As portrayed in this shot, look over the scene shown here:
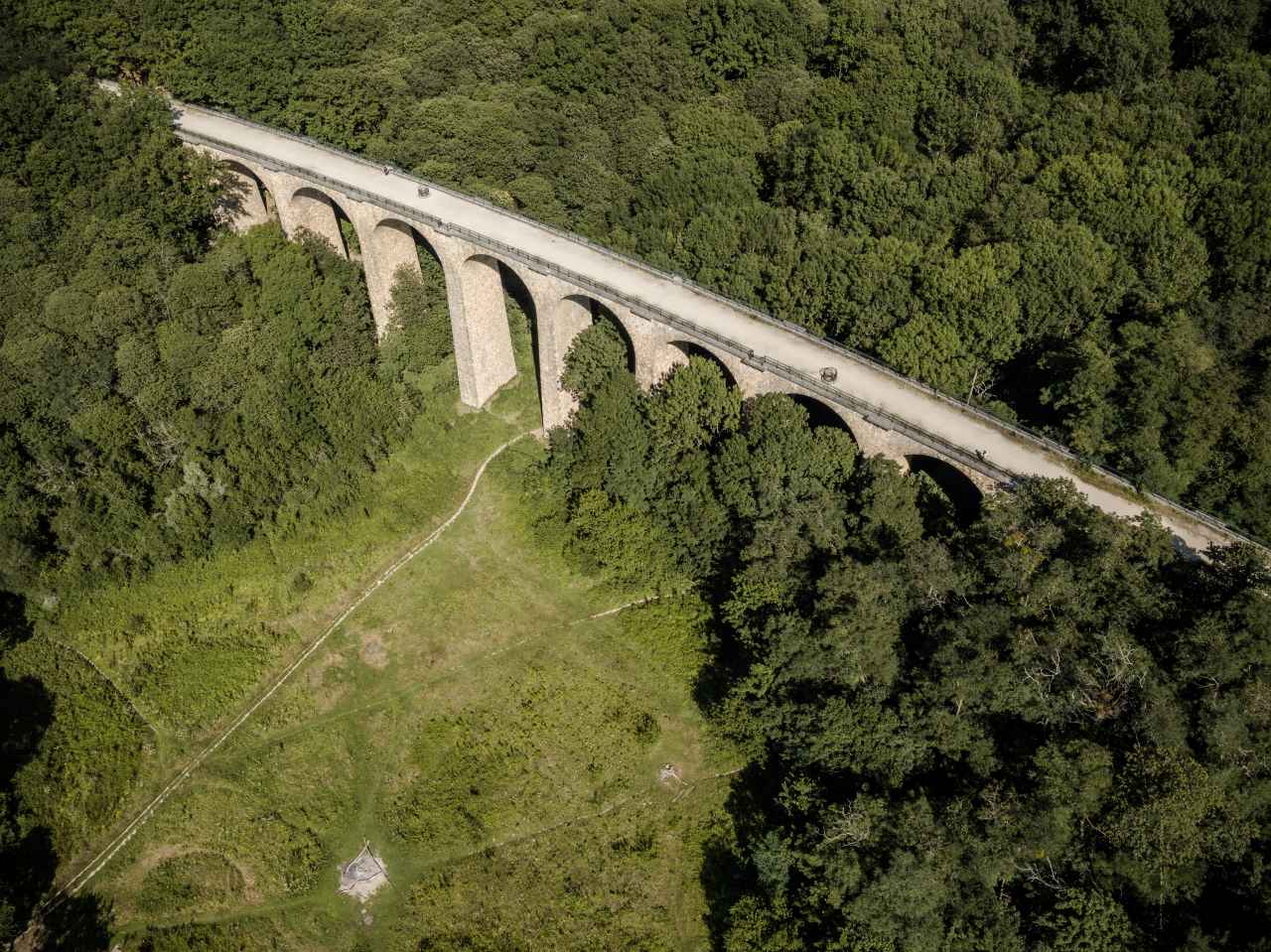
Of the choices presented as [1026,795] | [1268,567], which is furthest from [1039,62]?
[1026,795]

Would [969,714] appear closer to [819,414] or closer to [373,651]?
[819,414]

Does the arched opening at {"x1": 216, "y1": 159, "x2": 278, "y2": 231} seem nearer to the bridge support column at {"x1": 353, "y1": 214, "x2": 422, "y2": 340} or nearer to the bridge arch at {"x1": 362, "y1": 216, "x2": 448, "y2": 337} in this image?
the bridge support column at {"x1": 353, "y1": 214, "x2": 422, "y2": 340}

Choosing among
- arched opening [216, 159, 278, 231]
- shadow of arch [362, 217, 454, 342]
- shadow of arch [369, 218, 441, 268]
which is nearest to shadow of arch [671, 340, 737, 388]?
shadow of arch [369, 218, 441, 268]

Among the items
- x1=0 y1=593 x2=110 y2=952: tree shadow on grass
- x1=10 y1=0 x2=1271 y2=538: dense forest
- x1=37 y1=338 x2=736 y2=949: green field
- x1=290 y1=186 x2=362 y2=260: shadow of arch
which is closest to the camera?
x1=0 y1=593 x2=110 y2=952: tree shadow on grass

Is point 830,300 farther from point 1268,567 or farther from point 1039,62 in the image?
point 1039,62

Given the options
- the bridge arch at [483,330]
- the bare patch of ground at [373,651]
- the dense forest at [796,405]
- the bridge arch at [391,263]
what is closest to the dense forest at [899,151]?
the dense forest at [796,405]

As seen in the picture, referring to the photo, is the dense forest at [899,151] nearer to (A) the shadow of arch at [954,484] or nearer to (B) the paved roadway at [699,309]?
(B) the paved roadway at [699,309]
